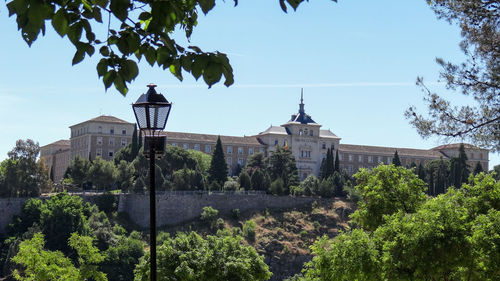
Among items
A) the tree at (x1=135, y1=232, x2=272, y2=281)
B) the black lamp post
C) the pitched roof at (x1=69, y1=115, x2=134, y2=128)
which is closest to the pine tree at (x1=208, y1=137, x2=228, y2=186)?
the pitched roof at (x1=69, y1=115, x2=134, y2=128)

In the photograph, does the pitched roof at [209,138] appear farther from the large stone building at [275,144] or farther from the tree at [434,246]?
the tree at [434,246]

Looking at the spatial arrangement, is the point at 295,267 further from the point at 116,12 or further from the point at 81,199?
the point at 116,12

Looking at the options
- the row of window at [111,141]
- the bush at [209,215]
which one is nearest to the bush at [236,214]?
the bush at [209,215]

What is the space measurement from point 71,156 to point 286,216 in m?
33.8

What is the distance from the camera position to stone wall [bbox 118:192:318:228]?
60.6 metres

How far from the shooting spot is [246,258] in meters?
21.7

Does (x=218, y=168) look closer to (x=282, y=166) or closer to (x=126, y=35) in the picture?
(x=282, y=166)

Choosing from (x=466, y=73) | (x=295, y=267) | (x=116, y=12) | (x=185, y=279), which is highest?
(x=466, y=73)

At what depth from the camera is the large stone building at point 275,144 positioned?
3162 inches

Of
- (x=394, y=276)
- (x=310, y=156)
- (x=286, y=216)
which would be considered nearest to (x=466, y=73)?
(x=394, y=276)

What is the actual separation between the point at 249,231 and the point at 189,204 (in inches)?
293

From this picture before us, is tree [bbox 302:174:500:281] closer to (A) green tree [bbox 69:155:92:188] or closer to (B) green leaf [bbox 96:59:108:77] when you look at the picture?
(B) green leaf [bbox 96:59:108:77]

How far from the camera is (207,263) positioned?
21312mm

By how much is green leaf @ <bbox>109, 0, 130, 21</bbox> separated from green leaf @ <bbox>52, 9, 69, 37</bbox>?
1.05ft
